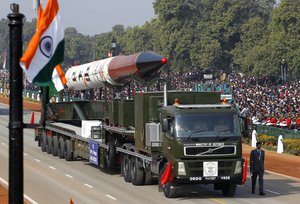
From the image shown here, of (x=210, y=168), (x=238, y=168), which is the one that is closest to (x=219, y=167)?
(x=210, y=168)

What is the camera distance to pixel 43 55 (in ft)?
24.2

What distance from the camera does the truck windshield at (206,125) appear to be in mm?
21000

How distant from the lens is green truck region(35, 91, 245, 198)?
21.1 meters

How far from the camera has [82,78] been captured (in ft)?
120

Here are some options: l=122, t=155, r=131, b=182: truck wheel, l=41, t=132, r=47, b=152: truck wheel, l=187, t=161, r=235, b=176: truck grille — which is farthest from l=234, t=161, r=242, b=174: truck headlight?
l=41, t=132, r=47, b=152: truck wheel

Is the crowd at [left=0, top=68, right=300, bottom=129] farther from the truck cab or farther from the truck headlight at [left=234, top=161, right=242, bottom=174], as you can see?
the truck headlight at [left=234, top=161, right=242, bottom=174]

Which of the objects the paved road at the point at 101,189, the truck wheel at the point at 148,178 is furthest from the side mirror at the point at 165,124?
the truck wheel at the point at 148,178

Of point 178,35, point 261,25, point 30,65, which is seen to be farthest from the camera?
point 178,35

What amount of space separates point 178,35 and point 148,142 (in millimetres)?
96407

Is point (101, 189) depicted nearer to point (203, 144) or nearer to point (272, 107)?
point (203, 144)

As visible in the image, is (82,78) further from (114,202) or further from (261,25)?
(261,25)

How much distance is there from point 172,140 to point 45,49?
13.9 m

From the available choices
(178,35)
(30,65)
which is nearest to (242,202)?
(30,65)

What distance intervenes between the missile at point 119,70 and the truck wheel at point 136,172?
6.45 m
